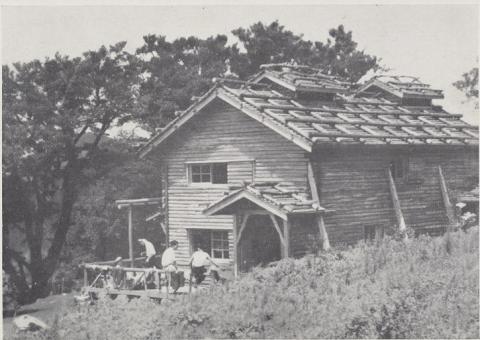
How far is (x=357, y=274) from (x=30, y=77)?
23.2 metres

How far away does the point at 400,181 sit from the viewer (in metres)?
26.1

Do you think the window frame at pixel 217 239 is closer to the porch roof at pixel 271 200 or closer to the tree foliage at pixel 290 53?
the porch roof at pixel 271 200

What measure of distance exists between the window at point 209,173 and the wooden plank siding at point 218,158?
0.88 feet

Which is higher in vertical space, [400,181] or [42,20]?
[42,20]

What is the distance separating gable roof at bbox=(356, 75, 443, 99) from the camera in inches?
1198

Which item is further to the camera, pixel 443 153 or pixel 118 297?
pixel 443 153

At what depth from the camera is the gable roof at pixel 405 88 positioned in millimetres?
30417

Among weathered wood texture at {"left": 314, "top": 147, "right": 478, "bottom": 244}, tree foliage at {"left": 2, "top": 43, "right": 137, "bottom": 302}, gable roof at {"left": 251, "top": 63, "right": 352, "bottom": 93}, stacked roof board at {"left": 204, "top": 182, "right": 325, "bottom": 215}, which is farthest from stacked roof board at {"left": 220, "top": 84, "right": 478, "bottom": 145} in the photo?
tree foliage at {"left": 2, "top": 43, "right": 137, "bottom": 302}

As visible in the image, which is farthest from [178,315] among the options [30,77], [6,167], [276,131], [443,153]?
[30,77]

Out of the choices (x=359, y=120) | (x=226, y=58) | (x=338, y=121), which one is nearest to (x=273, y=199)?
(x=338, y=121)

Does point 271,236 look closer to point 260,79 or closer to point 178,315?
point 260,79

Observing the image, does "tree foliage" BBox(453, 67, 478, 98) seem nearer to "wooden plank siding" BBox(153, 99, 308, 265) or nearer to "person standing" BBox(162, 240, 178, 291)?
"wooden plank siding" BBox(153, 99, 308, 265)

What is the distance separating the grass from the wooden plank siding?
5032 millimetres

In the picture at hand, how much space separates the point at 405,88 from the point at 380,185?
7.41 meters
